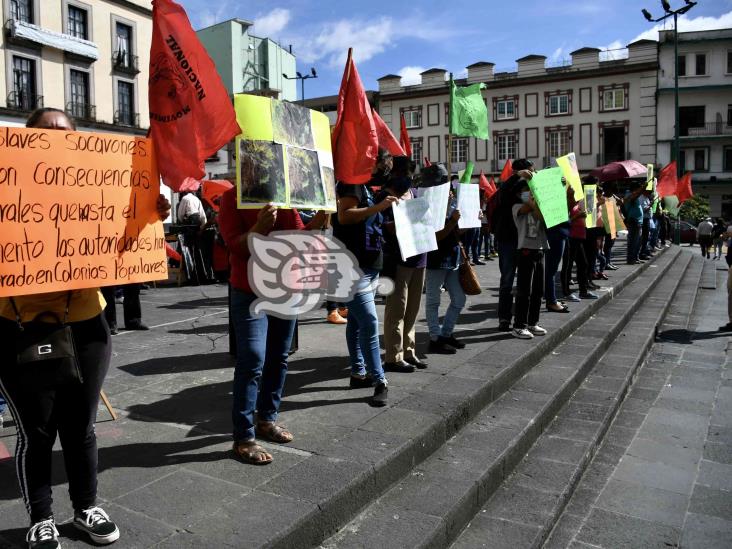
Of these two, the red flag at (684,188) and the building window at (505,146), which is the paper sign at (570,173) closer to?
the red flag at (684,188)

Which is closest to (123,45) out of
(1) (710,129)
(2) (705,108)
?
(1) (710,129)

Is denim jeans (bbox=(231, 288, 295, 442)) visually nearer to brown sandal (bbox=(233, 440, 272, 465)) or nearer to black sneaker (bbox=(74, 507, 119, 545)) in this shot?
brown sandal (bbox=(233, 440, 272, 465))

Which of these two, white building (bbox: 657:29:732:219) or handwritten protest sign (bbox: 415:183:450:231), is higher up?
white building (bbox: 657:29:732:219)

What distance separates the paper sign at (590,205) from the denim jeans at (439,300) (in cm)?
412

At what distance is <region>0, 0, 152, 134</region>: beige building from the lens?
25562mm

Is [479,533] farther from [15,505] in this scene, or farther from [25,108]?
[25,108]

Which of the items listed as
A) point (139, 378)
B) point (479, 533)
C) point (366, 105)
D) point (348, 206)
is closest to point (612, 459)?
point (479, 533)

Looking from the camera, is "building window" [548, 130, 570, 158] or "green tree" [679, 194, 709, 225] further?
"building window" [548, 130, 570, 158]

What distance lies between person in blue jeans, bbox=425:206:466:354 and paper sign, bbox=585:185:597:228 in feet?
13.5

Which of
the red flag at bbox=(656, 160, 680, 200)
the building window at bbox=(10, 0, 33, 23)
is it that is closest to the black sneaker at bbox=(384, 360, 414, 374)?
the red flag at bbox=(656, 160, 680, 200)

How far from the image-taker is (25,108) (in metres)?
26.5

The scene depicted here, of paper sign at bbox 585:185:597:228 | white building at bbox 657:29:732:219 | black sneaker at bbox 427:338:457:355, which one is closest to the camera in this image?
black sneaker at bbox 427:338:457:355

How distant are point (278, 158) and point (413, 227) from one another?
70.7 inches

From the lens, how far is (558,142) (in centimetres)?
4662
